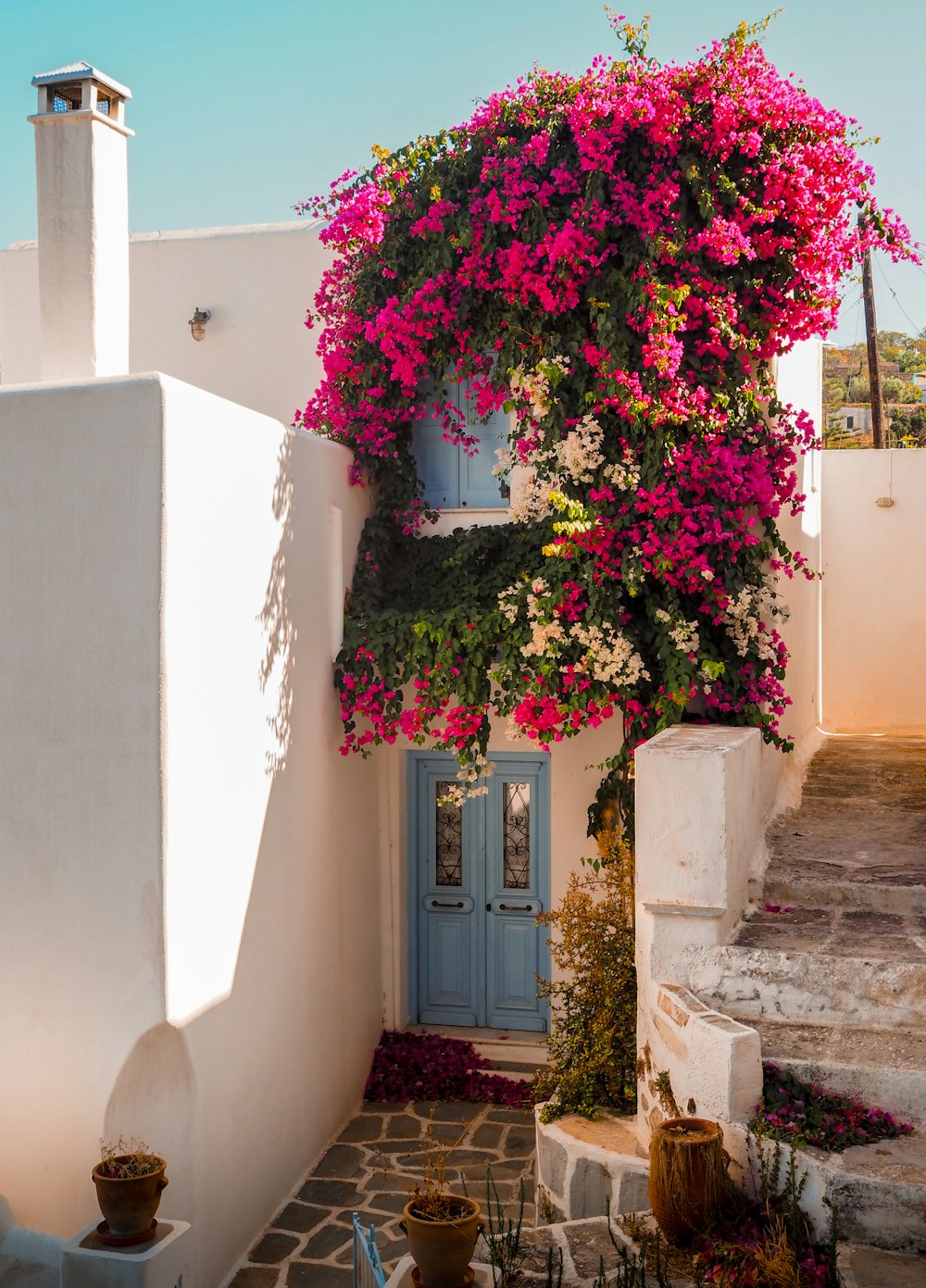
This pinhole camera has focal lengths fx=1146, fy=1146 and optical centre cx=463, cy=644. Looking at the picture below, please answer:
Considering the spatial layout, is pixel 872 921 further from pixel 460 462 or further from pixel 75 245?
pixel 75 245

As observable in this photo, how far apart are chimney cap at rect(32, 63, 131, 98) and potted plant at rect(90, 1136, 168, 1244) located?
6032mm

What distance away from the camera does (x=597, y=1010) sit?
6598mm

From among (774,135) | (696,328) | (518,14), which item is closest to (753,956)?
(696,328)

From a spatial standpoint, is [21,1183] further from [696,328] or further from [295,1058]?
[696,328]

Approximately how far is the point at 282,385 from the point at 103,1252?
23.9 ft

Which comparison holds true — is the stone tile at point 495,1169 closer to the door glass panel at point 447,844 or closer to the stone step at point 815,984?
the door glass panel at point 447,844

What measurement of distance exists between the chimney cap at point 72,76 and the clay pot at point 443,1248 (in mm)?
6383

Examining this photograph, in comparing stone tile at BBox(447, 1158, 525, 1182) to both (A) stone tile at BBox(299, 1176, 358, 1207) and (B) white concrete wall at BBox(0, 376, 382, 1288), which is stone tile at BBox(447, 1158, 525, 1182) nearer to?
(A) stone tile at BBox(299, 1176, 358, 1207)

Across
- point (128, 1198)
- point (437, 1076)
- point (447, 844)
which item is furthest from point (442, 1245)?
point (447, 844)

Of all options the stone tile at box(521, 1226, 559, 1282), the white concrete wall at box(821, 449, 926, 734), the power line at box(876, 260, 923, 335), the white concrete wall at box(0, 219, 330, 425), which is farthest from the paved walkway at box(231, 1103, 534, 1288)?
the power line at box(876, 260, 923, 335)

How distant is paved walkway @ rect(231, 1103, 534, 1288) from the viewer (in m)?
6.55

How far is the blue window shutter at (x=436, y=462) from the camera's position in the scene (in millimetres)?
9180

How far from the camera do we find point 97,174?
685cm

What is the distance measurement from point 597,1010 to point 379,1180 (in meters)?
2.13
